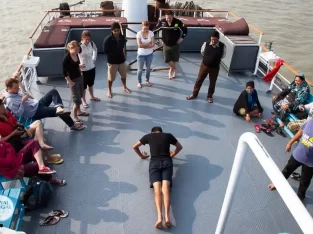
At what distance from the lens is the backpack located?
13.9ft

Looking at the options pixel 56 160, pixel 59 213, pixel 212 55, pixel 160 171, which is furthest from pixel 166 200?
pixel 212 55

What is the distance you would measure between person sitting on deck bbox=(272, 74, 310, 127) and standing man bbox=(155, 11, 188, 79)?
2537 millimetres

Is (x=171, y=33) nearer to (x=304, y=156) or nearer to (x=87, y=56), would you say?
(x=87, y=56)

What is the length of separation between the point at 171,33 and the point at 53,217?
15.2 feet

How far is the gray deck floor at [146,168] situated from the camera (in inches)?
169

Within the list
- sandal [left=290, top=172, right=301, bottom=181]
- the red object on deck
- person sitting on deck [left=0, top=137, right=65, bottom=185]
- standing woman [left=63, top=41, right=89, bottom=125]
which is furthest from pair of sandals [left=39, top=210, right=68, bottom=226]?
the red object on deck

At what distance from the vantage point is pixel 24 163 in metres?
4.55

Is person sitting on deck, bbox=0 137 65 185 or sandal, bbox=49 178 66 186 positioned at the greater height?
person sitting on deck, bbox=0 137 65 185

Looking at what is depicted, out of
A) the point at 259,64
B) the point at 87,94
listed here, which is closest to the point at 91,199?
the point at 87,94

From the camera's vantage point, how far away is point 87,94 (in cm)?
717

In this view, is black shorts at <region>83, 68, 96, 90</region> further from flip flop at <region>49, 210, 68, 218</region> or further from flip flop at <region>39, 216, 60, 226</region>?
flip flop at <region>39, 216, 60, 226</region>

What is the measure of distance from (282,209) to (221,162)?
1.19 meters

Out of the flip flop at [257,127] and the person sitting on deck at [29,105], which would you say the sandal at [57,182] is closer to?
the person sitting on deck at [29,105]

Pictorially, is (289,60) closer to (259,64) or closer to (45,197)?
(259,64)
